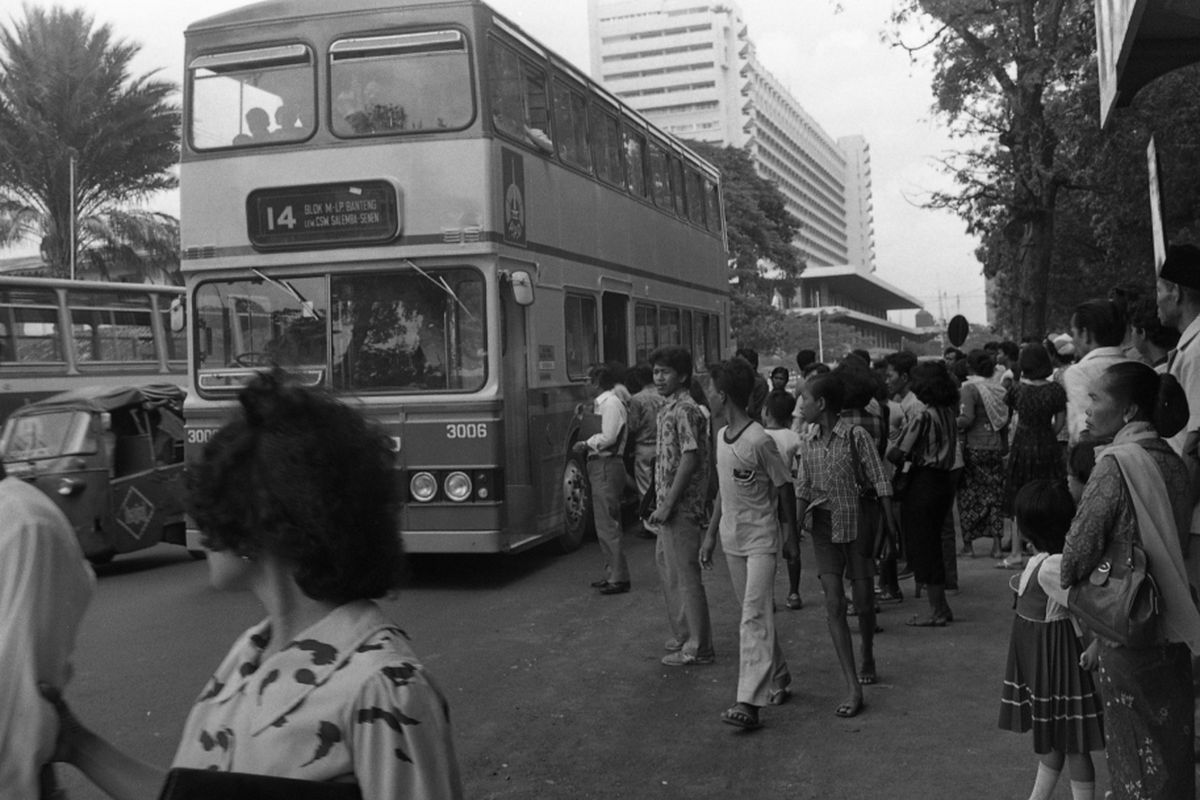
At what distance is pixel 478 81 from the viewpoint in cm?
1002

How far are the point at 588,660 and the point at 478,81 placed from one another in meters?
4.84

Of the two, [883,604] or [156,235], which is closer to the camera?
[883,604]

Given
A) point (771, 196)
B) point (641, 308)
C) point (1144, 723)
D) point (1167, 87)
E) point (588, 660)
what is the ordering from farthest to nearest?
1. point (771, 196)
2. point (1167, 87)
3. point (641, 308)
4. point (588, 660)
5. point (1144, 723)

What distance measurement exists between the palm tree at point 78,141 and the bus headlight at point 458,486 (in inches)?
870

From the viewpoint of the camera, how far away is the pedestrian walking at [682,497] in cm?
719

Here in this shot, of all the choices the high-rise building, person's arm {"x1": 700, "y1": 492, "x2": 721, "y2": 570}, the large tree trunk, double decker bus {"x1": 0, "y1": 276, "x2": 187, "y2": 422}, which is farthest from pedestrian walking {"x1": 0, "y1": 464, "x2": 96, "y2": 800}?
the high-rise building

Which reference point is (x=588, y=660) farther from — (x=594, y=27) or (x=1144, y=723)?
(x=594, y=27)

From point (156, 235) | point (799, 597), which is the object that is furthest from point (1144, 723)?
point (156, 235)

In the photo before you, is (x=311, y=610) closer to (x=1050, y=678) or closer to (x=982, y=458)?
(x=1050, y=678)

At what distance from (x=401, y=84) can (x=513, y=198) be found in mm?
1297

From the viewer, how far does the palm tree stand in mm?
29328

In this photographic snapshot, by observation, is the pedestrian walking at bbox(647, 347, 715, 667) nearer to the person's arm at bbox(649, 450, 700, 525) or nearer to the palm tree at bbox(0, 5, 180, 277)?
the person's arm at bbox(649, 450, 700, 525)

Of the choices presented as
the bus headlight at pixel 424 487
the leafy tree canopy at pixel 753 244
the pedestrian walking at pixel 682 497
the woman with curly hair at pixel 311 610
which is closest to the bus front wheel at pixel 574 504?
the bus headlight at pixel 424 487

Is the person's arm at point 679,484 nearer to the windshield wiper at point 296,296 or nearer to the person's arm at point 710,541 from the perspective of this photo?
the person's arm at point 710,541
